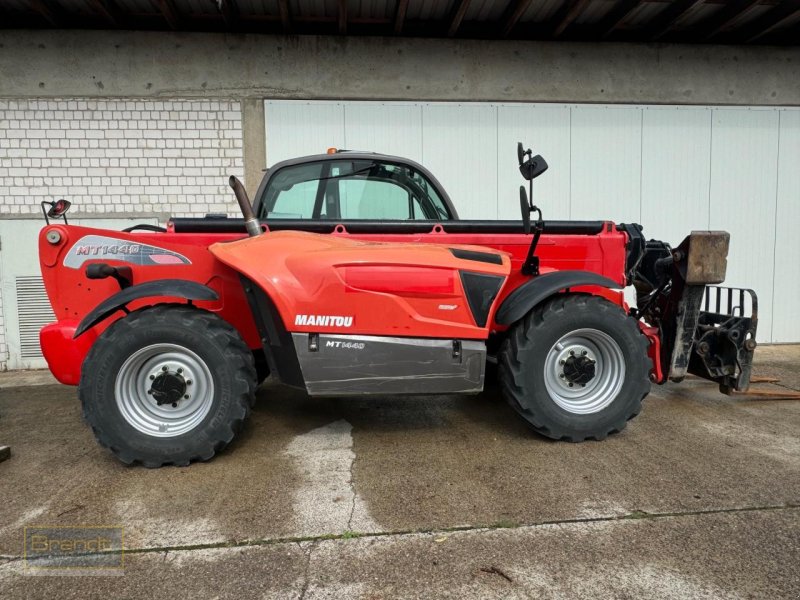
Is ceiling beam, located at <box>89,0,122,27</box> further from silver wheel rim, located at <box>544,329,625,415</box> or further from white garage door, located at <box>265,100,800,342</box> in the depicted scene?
silver wheel rim, located at <box>544,329,625,415</box>

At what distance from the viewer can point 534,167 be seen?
2754mm

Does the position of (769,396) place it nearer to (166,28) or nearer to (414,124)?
(414,124)

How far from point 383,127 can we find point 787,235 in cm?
632

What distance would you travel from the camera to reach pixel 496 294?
288cm

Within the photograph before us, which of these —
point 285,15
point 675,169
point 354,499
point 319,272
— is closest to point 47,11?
point 285,15

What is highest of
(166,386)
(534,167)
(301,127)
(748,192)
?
(301,127)

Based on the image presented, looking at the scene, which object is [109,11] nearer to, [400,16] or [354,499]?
[400,16]

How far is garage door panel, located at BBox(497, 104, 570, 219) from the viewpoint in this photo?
22.0ft

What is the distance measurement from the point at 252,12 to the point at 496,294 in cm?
547

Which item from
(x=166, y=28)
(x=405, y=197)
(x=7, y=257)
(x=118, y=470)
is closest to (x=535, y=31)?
(x=405, y=197)

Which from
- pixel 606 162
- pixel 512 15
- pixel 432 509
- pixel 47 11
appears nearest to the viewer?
pixel 432 509

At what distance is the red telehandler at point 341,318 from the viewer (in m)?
2.74

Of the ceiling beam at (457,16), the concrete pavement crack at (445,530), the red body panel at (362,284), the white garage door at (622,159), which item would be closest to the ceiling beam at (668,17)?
the white garage door at (622,159)

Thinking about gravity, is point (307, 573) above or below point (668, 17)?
below
